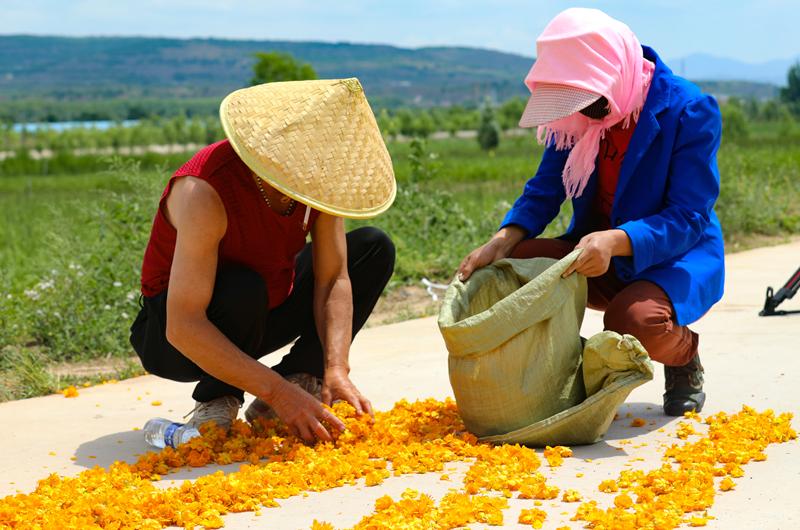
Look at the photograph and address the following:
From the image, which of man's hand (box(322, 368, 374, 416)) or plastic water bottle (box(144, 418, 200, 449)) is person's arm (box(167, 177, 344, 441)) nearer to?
man's hand (box(322, 368, 374, 416))

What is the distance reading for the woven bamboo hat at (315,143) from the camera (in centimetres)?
313

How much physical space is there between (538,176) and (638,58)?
66 cm

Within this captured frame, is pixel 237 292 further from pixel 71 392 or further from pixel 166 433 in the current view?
pixel 71 392

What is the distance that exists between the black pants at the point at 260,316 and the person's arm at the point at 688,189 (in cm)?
99

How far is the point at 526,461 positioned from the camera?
312 centimetres

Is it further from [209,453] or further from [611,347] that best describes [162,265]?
[611,347]

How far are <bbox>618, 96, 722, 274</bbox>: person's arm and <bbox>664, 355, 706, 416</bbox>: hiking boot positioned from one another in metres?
0.44

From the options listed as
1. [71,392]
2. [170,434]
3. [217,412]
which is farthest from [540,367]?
[71,392]

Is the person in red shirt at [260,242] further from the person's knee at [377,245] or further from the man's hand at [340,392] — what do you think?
the person's knee at [377,245]

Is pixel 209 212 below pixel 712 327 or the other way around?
the other way around

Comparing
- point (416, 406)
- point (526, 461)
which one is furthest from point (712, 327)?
point (526, 461)

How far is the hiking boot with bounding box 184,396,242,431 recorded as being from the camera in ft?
11.9

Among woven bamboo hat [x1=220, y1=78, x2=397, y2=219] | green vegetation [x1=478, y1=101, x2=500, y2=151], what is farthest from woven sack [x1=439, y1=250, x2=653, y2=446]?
green vegetation [x1=478, y1=101, x2=500, y2=151]

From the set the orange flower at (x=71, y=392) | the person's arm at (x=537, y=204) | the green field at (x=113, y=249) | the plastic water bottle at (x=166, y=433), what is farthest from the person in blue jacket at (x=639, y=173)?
the green field at (x=113, y=249)
